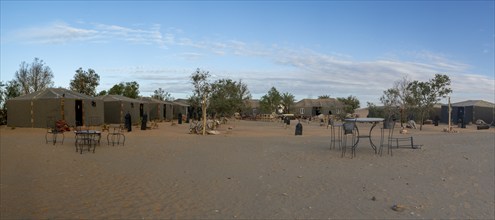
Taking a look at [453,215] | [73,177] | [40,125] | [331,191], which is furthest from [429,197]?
[40,125]

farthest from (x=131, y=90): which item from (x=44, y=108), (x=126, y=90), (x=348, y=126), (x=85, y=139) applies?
(x=348, y=126)

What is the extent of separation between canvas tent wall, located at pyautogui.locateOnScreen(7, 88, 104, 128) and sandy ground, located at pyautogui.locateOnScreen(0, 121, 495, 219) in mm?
13578

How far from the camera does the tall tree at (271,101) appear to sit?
224ft

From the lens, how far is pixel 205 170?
1012cm

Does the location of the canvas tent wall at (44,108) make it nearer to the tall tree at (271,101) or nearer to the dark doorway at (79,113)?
the dark doorway at (79,113)

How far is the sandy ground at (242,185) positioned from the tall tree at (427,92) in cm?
2126

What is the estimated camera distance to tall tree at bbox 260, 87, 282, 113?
224 ft

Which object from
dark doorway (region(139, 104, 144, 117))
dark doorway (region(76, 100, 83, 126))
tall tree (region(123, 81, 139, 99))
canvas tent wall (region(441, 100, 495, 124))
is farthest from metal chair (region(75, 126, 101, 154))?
canvas tent wall (region(441, 100, 495, 124))

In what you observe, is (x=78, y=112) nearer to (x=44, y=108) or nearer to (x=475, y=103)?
(x=44, y=108)

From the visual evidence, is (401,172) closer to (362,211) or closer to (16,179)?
(362,211)

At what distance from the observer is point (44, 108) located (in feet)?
87.0

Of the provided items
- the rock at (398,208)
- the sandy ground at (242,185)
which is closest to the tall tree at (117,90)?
the sandy ground at (242,185)

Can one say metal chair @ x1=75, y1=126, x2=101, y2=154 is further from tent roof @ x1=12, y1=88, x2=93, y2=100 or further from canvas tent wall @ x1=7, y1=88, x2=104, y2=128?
tent roof @ x1=12, y1=88, x2=93, y2=100

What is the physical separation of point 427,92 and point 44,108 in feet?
94.5
